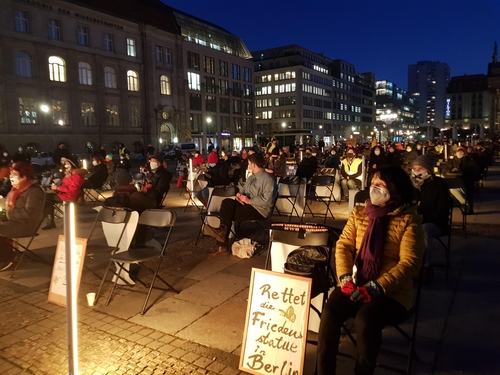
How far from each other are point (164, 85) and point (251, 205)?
1978 inches

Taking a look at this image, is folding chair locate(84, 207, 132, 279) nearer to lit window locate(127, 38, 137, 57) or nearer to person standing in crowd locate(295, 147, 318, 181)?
person standing in crowd locate(295, 147, 318, 181)

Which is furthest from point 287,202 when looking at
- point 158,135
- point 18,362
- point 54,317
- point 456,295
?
point 158,135

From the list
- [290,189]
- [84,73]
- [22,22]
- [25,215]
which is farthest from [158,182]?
[84,73]

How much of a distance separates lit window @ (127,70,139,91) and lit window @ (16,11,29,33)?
1224 centimetres

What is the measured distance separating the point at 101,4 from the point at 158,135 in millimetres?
16219

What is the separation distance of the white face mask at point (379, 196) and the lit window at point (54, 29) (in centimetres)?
4510

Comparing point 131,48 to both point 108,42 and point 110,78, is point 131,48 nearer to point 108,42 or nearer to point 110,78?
point 108,42

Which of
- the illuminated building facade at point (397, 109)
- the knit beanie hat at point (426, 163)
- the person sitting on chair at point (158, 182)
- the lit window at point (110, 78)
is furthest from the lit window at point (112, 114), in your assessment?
the illuminated building facade at point (397, 109)

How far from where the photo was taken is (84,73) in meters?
43.6

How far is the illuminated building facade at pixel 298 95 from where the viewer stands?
294 feet

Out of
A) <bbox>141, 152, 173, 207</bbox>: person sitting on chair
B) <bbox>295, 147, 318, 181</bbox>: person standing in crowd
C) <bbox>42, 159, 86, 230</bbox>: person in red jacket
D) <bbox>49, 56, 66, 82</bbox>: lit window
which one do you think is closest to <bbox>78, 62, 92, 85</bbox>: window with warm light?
<bbox>49, 56, 66, 82</bbox>: lit window

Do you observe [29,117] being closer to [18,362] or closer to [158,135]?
[158,135]

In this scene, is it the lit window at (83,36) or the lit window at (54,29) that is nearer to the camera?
the lit window at (54,29)

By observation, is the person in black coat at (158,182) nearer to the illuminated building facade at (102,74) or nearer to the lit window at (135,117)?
the illuminated building facade at (102,74)
